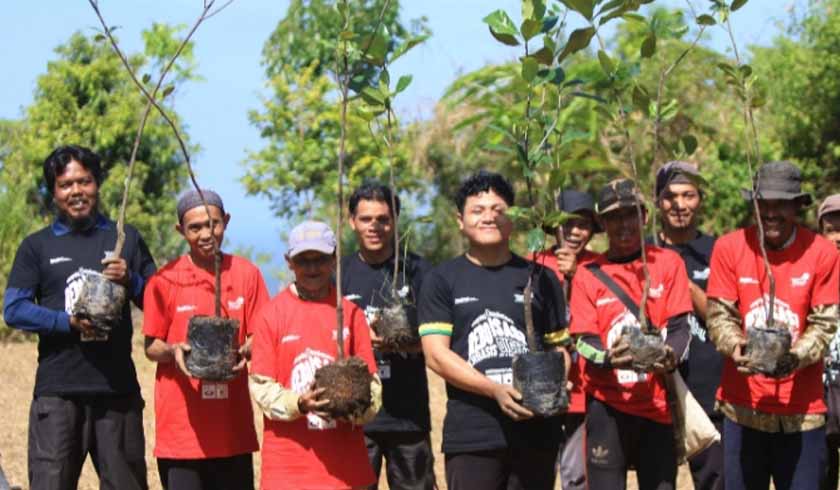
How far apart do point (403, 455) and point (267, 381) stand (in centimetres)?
142

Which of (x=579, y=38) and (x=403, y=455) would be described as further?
(x=403, y=455)

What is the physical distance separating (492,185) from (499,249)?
0.27 meters

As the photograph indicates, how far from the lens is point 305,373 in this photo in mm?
5832

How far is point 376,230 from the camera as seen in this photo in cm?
714

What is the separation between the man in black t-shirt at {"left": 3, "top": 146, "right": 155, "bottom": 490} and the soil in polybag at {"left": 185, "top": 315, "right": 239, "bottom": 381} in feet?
2.40

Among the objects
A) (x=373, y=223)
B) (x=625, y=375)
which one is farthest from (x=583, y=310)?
(x=373, y=223)

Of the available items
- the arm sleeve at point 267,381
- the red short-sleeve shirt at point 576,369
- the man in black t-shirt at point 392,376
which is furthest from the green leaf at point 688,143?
the arm sleeve at point 267,381

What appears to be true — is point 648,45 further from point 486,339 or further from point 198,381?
point 198,381

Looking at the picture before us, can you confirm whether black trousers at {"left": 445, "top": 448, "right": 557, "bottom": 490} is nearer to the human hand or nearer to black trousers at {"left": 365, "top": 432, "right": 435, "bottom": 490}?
the human hand

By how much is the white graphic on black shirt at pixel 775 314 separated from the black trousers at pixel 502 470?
112 centimetres

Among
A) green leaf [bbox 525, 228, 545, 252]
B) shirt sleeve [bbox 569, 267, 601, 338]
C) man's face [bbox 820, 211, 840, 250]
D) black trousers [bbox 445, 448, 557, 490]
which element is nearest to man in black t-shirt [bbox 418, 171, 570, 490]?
black trousers [bbox 445, 448, 557, 490]

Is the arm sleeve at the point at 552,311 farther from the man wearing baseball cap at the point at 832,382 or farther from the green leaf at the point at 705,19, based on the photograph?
the man wearing baseball cap at the point at 832,382

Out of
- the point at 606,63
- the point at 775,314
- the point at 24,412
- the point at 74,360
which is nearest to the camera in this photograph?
the point at 606,63

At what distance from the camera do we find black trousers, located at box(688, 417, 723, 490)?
7320 millimetres
